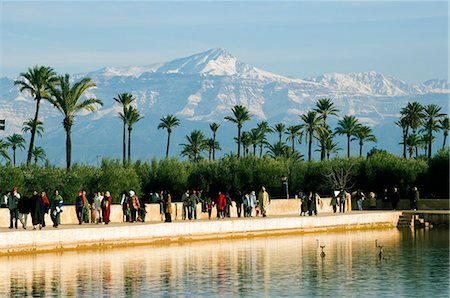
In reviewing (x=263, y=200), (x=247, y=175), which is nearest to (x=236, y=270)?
(x=263, y=200)

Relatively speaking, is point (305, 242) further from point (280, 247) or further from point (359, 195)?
point (359, 195)

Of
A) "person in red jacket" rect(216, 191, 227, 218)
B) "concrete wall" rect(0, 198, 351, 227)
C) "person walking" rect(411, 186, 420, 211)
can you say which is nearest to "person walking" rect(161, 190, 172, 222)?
"concrete wall" rect(0, 198, 351, 227)

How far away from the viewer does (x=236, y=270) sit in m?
34.8

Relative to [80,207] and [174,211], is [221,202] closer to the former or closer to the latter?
[174,211]

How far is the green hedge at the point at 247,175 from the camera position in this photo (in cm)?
7519

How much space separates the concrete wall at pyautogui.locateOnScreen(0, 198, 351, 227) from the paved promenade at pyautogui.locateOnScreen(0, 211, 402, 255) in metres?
2.11

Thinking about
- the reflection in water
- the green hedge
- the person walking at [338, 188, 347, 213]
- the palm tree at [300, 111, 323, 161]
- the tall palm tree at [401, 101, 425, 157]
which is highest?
the tall palm tree at [401, 101, 425, 157]

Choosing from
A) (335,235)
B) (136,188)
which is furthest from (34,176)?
(335,235)

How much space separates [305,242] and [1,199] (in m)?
15.7

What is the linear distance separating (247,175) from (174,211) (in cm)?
3693

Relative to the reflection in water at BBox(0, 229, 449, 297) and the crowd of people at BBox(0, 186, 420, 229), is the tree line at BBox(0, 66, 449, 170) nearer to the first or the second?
the crowd of people at BBox(0, 186, 420, 229)

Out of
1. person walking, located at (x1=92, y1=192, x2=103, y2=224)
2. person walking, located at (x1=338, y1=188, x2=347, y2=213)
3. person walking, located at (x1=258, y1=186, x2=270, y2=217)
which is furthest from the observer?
person walking, located at (x1=338, y1=188, x2=347, y2=213)

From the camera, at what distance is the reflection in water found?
29359 millimetres

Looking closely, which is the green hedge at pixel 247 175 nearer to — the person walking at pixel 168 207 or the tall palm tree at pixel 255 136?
the person walking at pixel 168 207
